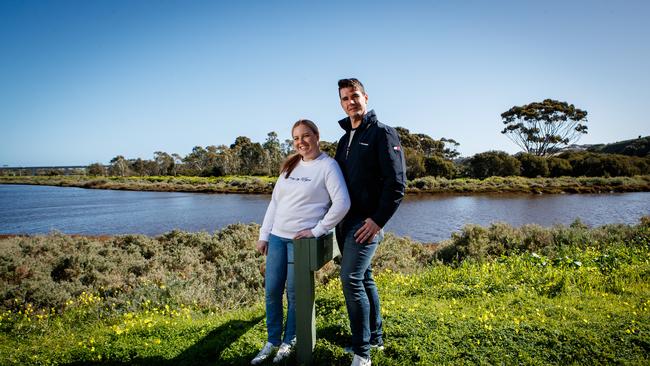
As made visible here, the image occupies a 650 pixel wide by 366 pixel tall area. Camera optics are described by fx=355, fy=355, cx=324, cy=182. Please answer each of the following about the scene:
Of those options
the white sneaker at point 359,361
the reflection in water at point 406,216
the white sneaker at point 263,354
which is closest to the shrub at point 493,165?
the reflection in water at point 406,216

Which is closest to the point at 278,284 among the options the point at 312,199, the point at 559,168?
the point at 312,199

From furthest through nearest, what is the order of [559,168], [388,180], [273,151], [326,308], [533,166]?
1. [273,151]
2. [533,166]
3. [559,168]
4. [326,308]
5. [388,180]

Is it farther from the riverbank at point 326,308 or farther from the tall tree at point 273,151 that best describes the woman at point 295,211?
the tall tree at point 273,151

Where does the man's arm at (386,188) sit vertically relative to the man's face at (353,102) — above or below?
below

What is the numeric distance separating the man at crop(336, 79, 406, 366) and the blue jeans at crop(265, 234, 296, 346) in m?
0.52

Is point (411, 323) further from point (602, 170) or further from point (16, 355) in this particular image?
point (602, 170)

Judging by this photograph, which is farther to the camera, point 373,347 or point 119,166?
point 119,166

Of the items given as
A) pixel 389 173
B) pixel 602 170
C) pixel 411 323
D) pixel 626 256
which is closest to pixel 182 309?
pixel 411 323

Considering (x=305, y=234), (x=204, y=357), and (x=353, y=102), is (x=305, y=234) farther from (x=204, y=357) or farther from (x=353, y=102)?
(x=204, y=357)

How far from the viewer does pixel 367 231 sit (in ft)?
9.06

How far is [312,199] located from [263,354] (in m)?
1.47

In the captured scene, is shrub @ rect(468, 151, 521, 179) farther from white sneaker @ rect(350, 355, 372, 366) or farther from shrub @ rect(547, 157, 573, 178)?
white sneaker @ rect(350, 355, 372, 366)

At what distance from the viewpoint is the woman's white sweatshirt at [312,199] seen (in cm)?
283

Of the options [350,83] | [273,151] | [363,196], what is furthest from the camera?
[273,151]
